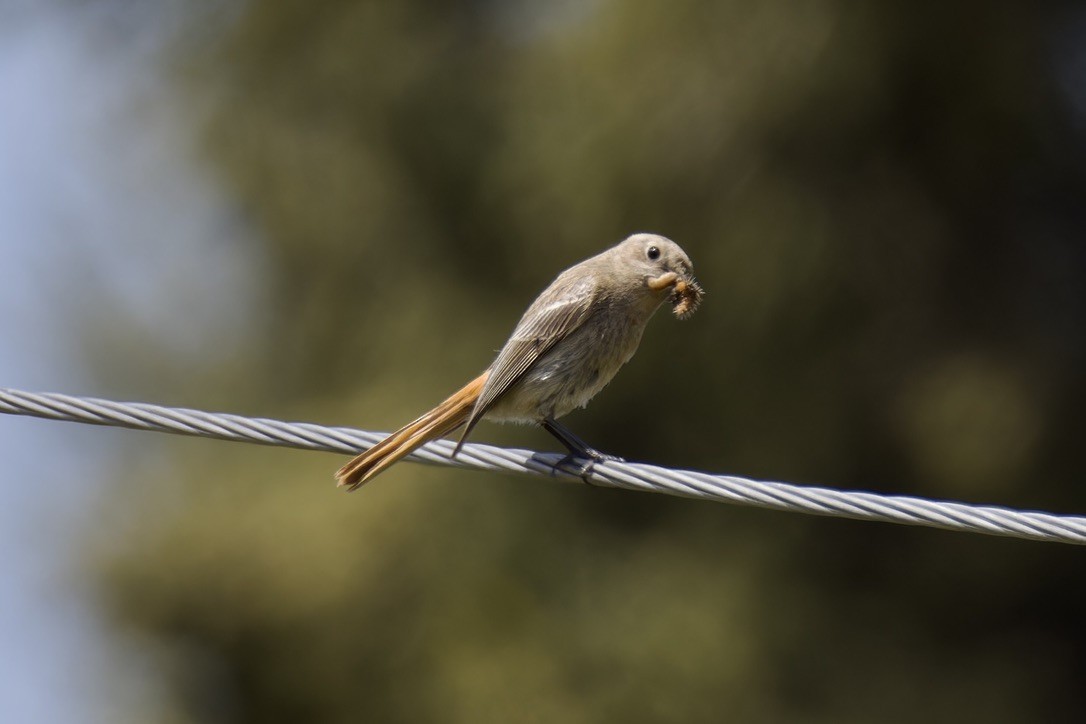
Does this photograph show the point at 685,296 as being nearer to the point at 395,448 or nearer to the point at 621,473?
the point at 395,448

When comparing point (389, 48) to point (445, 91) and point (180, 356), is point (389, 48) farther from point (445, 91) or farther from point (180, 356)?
point (180, 356)

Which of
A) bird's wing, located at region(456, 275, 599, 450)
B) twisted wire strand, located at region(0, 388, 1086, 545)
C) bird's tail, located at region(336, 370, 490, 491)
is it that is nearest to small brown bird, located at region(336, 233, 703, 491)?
bird's wing, located at region(456, 275, 599, 450)

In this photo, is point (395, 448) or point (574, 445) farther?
point (574, 445)

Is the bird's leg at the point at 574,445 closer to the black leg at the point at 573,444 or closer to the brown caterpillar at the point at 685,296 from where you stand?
the black leg at the point at 573,444

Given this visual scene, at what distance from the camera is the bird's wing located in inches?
208

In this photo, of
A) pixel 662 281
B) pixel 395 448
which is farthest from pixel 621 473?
pixel 662 281

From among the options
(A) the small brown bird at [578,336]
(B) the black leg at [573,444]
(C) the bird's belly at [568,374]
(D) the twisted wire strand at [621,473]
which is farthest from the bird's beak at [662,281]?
(D) the twisted wire strand at [621,473]

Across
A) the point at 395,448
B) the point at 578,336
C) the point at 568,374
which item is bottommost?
the point at 395,448

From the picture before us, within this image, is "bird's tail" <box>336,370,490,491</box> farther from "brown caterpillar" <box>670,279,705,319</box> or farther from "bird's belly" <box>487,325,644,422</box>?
"brown caterpillar" <box>670,279,705,319</box>

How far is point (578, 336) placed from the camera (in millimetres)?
5324

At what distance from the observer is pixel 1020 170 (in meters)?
9.02

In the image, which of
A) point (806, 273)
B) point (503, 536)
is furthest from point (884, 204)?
point (503, 536)

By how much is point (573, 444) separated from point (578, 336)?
1.45ft

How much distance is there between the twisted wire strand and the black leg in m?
0.54
